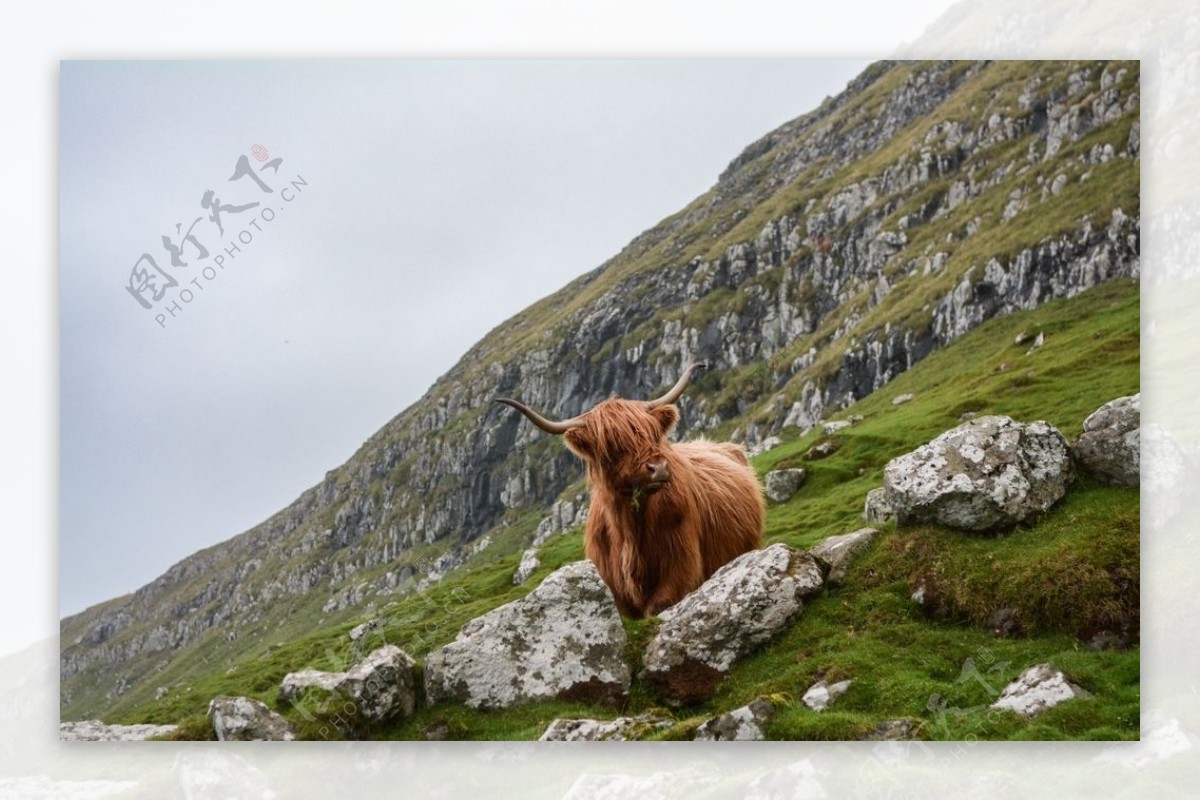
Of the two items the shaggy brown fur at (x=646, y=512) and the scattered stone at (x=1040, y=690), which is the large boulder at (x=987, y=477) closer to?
the scattered stone at (x=1040, y=690)

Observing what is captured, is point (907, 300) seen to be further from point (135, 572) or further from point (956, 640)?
point (135, 572)

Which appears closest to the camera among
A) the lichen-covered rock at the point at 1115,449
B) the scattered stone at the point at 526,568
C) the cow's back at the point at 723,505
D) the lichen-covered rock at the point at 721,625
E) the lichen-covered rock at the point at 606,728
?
the lichen-covered rock at the point at 721,625

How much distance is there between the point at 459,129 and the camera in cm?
1019

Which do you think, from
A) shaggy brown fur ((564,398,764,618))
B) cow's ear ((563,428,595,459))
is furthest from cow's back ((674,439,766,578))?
cow's ear ((563,428,595,459))

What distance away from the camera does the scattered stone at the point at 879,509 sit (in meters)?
8.45

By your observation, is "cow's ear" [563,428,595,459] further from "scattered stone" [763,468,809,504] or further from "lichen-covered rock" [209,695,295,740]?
"scattered stone" [763,468,809,504]

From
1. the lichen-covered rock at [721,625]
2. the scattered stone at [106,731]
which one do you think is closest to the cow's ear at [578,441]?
the lichen-covered rock at [721,625]

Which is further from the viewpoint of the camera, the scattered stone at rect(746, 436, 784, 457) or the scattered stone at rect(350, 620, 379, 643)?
the scattered stone at rect(746, 436, 784, 457)

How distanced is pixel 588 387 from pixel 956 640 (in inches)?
329

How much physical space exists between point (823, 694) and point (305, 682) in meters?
4.76

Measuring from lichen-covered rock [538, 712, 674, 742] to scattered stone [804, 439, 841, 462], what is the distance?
790 centimetres

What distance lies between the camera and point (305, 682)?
836cm

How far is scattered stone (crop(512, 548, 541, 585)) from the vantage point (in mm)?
11938

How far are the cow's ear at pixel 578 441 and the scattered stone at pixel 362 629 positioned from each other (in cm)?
321
